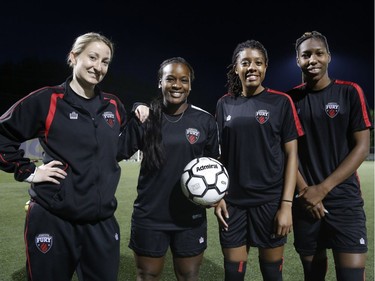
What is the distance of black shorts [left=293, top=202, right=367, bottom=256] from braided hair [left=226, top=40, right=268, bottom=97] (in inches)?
41.7

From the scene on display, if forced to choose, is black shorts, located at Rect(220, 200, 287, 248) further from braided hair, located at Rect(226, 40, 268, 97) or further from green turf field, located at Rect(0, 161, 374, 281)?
green turf field, located at Rect(0, 161, 374, 281)

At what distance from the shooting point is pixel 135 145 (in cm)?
294

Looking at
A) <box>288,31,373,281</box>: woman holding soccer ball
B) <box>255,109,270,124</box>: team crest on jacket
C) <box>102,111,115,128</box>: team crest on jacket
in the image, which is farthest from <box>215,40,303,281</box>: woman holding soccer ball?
<box>102,111,115,128</box>: team crest on jacket

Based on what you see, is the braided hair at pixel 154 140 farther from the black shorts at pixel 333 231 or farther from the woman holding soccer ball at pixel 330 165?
the black shorts at pixel 333 231

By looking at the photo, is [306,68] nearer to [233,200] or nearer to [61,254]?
[233,200]

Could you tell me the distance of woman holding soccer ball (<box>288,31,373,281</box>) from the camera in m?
2.77

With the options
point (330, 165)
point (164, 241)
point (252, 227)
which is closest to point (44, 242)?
point (164, 241)

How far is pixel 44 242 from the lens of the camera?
2324 mm

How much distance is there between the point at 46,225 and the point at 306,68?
7.07 feet

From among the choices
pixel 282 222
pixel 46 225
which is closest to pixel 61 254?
pixel 46 225

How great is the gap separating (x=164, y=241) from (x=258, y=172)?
0.86 metres

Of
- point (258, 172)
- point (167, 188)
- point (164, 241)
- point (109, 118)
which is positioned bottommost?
point (164, 241)

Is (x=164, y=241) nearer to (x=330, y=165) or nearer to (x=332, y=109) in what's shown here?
(x=330, y=165)

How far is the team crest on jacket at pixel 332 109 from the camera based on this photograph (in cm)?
284
